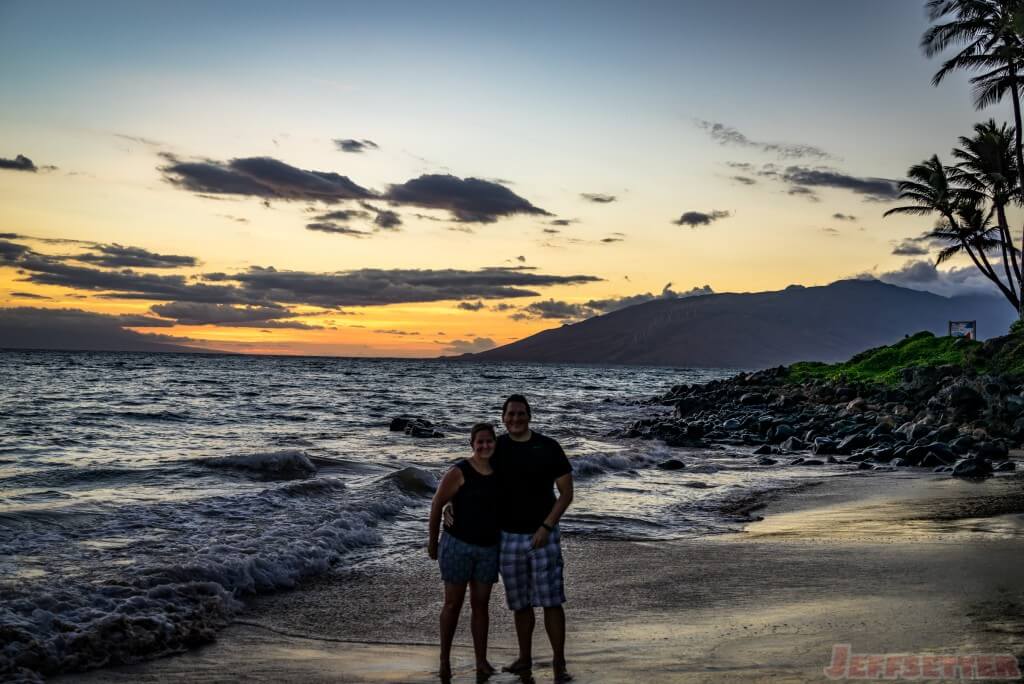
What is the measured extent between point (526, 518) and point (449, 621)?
0.92m

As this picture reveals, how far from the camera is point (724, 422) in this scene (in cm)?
2819

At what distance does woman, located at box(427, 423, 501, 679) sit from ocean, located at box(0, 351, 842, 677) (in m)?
2.55

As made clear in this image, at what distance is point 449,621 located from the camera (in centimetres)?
576

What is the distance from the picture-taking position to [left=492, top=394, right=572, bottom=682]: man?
5.66 metres

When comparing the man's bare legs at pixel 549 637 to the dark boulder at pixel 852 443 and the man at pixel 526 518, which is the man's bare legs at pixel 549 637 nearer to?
the man at pixel 526 518

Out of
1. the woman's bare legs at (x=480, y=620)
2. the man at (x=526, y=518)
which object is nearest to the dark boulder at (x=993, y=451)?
the man at (x=526, y=518)

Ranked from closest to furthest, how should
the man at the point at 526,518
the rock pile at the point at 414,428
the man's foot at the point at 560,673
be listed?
the man's foot at the point at 560,673, the man at the point at 526,518, the rock pile at the point at 414,428

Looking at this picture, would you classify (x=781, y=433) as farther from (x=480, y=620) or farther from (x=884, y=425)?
(x=480, y=620)

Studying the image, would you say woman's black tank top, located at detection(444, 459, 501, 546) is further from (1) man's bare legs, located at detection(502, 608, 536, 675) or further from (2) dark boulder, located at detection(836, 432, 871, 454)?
Result: (2) dark boulder, located at detection(836, 432, 871, 454)

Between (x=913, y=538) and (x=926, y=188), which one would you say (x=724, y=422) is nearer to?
(x=913, y=538)

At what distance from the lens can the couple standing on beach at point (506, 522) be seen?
5.70m

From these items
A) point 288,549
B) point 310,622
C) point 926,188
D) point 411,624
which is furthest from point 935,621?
point 926,188

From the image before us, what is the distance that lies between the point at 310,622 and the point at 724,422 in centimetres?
2274

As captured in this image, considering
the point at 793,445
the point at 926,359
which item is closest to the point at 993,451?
the point at 793,445
